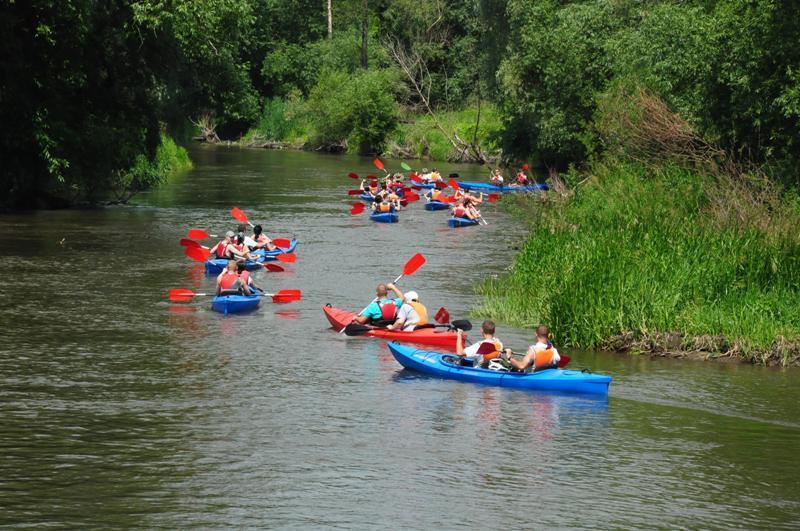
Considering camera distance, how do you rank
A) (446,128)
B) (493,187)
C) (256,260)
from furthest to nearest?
1. (446,128)
2. (493,187)
3. (256,260)

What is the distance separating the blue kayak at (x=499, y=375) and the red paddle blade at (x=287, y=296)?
5.07 meters

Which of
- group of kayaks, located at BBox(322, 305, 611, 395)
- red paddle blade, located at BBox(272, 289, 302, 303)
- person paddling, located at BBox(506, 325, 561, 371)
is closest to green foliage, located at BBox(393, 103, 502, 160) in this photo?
red paddle blade, located at BBox(272, 289, 302, 303)

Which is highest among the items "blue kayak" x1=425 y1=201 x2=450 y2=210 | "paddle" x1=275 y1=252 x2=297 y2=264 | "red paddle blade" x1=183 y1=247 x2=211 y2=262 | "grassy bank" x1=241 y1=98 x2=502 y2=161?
"grassy bank" x1=241 y1=98 x2=502 y2=161

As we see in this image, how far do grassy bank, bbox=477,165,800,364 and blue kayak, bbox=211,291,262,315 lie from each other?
4087 millimetres

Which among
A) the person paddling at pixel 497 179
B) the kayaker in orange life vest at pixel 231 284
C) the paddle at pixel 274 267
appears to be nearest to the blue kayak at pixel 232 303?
the kayaker in orange life vest at pixel 231 284

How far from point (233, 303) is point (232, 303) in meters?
0.02

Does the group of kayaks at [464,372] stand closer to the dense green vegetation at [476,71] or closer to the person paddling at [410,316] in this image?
the person paddling at [410,316]

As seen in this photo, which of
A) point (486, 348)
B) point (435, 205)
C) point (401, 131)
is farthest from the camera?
point (401, 131)

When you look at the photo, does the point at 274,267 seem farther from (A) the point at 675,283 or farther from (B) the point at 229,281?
(A) the point at 675,283

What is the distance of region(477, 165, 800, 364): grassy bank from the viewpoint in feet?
54.2

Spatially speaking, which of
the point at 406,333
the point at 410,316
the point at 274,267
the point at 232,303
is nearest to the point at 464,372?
the point at 406,333

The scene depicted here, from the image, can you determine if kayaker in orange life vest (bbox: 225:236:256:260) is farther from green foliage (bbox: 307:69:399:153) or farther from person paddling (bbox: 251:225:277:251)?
green foliage (bbox: 307:69:399:153)

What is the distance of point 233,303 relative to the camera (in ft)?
65.9

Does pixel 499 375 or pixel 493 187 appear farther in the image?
pixel 493 187
